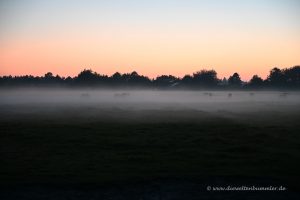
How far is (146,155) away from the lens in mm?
21266

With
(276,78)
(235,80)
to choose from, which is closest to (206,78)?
(235,80)

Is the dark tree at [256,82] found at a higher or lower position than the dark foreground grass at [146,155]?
higher

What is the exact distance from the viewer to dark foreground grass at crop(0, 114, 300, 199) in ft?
54.3

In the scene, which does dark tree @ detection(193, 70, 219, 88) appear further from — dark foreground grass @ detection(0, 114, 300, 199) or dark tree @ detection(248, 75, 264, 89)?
dark foreground grass @ detection(0, 114, 300, 199)

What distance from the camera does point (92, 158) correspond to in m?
20.6

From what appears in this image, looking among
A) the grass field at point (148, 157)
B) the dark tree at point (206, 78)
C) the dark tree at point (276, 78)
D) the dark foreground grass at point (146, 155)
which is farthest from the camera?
the dark tree at point (206, 78)

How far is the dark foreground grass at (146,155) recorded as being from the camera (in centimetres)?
1656

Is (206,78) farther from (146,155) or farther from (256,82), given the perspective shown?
(146,155)

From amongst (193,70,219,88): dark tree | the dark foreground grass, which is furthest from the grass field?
(193,70,219,88): dark tree

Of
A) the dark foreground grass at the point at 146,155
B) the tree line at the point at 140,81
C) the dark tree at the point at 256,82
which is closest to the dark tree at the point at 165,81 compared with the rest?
the tree line at the point at 140,81

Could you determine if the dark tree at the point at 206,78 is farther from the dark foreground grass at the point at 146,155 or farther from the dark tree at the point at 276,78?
the dark foreground grass at the point at 146,155

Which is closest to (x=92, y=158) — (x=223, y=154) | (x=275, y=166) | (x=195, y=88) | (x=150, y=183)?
(x=150, y=183)

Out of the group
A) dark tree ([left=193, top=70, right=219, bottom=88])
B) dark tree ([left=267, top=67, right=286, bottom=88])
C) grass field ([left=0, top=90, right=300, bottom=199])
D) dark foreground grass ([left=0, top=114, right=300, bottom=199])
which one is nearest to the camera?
grass field ([left=0, top=90, right=300, bottom=199])

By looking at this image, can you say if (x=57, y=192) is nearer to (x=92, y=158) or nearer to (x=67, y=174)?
(x=67, y=174)
